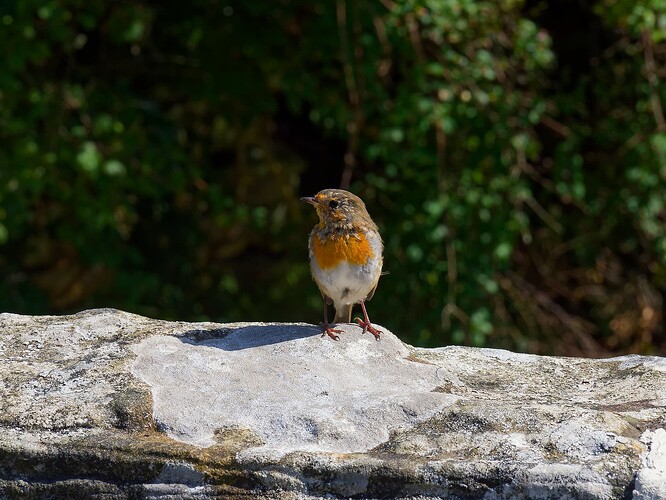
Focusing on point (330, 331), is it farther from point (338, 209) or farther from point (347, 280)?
point (338, 209)

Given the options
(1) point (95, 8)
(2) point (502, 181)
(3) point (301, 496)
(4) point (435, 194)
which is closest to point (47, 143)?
(1) point (95, 8)

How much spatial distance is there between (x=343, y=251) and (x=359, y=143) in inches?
111

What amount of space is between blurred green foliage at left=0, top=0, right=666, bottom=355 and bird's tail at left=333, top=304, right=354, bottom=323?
182 centimetres

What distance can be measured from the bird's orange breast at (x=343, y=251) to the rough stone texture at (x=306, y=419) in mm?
686

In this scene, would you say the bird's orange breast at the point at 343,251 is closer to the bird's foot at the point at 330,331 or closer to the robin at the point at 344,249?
the robin at the point at 344,249

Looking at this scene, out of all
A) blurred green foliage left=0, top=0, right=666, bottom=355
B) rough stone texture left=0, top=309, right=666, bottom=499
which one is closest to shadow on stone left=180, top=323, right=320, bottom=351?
rough stone texture left=0, top=309, right=666, bottom=499

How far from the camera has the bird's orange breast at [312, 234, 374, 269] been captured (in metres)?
4.14

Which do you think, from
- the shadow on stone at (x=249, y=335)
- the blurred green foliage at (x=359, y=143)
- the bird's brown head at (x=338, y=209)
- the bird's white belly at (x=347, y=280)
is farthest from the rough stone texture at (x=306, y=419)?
the blurred green foliage at (x=359, y=143)

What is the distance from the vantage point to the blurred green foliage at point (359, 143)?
6191 mm

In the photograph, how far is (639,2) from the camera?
6.04 m

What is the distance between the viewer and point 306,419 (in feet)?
9.38

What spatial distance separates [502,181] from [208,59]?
1.92 metres

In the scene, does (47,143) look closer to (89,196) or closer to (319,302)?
(89,196)

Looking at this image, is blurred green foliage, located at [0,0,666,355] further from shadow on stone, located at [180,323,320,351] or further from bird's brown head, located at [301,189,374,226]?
shadow on stone, located at [180,323,320,351]
